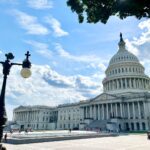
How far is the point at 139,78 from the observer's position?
113312 millimetres

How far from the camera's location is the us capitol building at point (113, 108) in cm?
9176

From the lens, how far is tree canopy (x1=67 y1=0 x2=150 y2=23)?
14.2 meters

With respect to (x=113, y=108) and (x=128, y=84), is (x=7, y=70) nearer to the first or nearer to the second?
(x=113, y=108)

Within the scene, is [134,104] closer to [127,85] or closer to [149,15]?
[127,85]

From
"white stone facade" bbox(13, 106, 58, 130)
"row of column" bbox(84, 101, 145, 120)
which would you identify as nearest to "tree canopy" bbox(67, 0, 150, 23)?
"row of column" bbox(84, 101, 145, 120)

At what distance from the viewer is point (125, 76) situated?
111m

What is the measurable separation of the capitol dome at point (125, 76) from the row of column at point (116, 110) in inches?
475

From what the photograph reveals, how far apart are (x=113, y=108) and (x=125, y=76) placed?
21076 mm

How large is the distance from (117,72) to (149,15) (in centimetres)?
10507

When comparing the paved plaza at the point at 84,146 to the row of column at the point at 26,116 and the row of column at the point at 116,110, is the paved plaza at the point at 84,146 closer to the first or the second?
the row of column at the point at 116,110

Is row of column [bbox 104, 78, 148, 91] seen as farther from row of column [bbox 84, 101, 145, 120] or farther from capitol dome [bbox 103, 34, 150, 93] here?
row of column [bbox 84, 101, 145, 120]

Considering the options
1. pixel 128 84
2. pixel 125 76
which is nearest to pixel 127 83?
pixel 128 84

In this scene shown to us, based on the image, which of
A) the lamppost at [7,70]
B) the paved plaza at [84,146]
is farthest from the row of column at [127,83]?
the lamppost at [7,70]

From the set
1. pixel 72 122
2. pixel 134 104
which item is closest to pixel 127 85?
pixel 134 104
